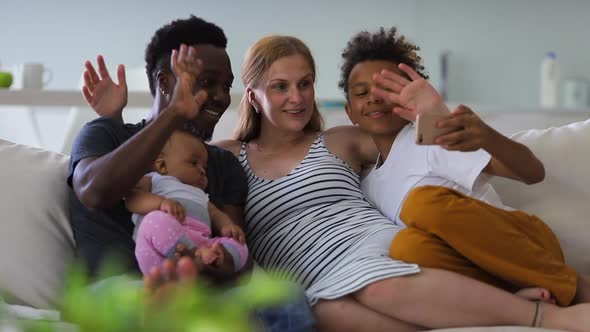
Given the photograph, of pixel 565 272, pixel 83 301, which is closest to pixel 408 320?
pixel 565 272

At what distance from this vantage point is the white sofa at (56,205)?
147 centimetres

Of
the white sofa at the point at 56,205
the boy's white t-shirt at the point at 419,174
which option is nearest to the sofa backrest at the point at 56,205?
the white sofa at the point at 56,205

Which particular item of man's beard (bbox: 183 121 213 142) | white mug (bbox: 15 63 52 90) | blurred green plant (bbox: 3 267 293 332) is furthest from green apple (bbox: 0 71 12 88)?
blurred green plant (bbox: 3 267 293 332)

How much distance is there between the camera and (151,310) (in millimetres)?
482

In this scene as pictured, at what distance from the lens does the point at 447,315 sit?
1.32 metres

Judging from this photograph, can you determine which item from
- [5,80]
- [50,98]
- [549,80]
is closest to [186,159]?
[50,98]

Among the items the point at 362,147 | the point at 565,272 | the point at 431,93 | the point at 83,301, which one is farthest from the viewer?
the point at 362,147

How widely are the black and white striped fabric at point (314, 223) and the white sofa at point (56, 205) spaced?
299 mm

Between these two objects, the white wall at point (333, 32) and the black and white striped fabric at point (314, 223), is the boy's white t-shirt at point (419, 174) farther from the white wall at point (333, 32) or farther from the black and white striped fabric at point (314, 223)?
the white wall at point (333, 32)

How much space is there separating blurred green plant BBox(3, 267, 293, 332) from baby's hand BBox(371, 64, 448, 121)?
3.52 feet

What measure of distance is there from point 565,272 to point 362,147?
0.53 metres

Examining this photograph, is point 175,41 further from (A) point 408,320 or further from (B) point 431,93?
(A) point 408,320

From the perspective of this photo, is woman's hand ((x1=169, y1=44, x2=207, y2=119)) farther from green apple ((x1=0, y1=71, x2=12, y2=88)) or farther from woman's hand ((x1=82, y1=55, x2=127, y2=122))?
green apple ((x1=0, y1=71, x2=12, y2=88))

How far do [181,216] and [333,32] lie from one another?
8.71ft
